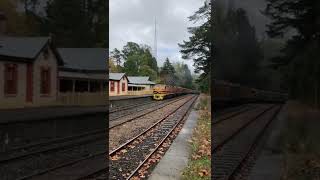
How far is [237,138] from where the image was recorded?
3340 millimetres

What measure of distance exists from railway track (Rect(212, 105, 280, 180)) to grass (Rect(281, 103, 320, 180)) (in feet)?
0.85

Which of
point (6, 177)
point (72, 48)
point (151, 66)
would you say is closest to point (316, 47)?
point (72, 48)

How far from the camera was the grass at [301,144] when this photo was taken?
9.26ft

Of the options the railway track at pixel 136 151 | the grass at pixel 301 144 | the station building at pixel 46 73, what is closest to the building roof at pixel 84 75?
the station building at pixel 46 73

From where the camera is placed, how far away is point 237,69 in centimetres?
337

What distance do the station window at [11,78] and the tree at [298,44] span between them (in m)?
2.19

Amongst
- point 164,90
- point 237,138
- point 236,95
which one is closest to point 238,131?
point 237,138

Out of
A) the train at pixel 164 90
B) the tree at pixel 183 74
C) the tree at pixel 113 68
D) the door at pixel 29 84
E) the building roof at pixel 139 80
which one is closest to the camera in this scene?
→ the door at pixel 29 84

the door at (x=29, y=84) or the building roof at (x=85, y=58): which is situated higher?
the building roof at (x=85, y=58)

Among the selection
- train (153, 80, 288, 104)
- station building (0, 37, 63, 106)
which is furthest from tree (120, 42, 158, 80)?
train (153, 80, 288, 104)

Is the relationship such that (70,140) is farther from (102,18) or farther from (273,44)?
(273,44)

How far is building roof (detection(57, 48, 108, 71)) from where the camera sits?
396cm

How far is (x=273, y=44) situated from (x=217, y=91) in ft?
1.91

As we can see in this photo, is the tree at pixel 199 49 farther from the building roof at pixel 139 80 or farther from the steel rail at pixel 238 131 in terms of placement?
the steel rail at pixel 238 131
